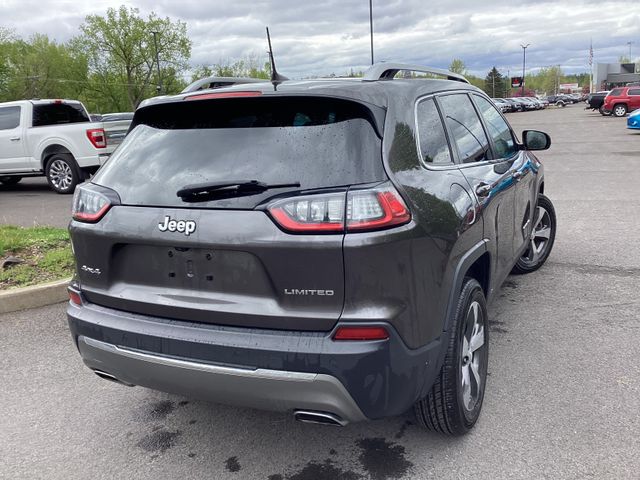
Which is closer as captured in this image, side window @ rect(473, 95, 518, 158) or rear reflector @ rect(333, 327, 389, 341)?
rear reflector @ rect(333, 327, 389, 341)

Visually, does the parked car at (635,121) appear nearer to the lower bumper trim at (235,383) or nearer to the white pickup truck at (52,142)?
the white pickup truck at (52,142)

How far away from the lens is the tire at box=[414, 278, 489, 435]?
8.93 feet

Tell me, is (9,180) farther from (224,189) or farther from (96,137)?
(224,189)

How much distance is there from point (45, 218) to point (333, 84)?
7.72 m

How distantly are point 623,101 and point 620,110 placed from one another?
79 cm

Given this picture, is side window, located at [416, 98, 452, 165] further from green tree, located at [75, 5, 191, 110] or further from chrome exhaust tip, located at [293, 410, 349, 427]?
green tree, located at [75, 5, 191, 110]

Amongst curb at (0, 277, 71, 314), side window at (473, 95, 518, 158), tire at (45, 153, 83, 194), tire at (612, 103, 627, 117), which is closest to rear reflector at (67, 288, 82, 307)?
curb at (0, 277, 71, 314)

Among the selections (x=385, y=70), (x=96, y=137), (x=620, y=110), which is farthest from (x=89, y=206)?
(x=620, y=110)

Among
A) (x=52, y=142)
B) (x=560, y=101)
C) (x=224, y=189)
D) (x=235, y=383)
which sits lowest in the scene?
(x=560, y=101)

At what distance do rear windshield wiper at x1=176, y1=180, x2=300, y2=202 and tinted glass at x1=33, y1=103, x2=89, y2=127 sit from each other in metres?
11.2

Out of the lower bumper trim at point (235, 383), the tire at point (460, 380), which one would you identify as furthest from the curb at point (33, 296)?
the tire at point (460, 380)

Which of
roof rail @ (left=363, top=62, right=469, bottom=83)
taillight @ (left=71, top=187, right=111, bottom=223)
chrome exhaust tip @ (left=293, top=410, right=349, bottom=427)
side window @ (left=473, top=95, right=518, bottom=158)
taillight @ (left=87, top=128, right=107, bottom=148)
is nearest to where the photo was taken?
chrome exhaust tip @ (left=293, top=410, right=349, bottom=427)

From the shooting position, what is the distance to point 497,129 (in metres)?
4.27

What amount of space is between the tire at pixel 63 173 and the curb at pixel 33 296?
7.49 meters
